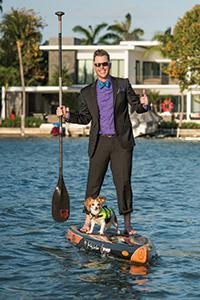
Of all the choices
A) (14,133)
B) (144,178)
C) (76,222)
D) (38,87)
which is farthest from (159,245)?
(38,87)

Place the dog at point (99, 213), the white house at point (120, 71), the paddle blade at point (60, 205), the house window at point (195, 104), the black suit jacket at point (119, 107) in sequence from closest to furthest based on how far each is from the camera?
the black suit jacket at point (119, 107), the dog at point (99, 213), the paddle blade at point (60, 205), the house window at point (195, 104), the white house at point (120, 71)

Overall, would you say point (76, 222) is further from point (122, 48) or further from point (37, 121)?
point (122, 48)

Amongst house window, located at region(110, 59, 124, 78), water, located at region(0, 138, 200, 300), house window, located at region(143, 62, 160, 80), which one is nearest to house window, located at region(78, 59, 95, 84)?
house window, located at region(110, 59, 124, 78)

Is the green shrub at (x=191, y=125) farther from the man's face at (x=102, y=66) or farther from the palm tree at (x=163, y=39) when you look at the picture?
the man's face at (x=102, y=66)

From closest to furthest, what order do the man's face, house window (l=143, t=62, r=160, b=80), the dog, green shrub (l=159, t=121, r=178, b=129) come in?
the man's face → the dog → green shrub (l=159, t=121, r=178, b=129) → house window (l=143, t=62, r=160, b=80)

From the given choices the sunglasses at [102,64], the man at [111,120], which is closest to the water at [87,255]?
the man at [111,120]

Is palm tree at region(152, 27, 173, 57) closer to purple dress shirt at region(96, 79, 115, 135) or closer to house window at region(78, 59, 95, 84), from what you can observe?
house window at region(78, 59, 95, 84)

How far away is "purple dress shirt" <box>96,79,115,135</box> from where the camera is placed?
36.2ft

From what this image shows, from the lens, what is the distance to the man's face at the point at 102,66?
1079 cm

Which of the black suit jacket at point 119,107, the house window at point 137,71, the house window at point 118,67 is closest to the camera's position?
the black suit jacket at point 119,107

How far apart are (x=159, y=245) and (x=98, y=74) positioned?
2.62 m

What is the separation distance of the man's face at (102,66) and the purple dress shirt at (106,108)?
0.16 m

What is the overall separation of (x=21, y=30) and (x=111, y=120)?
70.5 metres

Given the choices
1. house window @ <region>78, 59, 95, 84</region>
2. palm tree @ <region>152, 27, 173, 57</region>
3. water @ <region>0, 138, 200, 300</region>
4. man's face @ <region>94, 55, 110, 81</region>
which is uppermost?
palm tree @ <region>152, 27, 173, 57</region>
